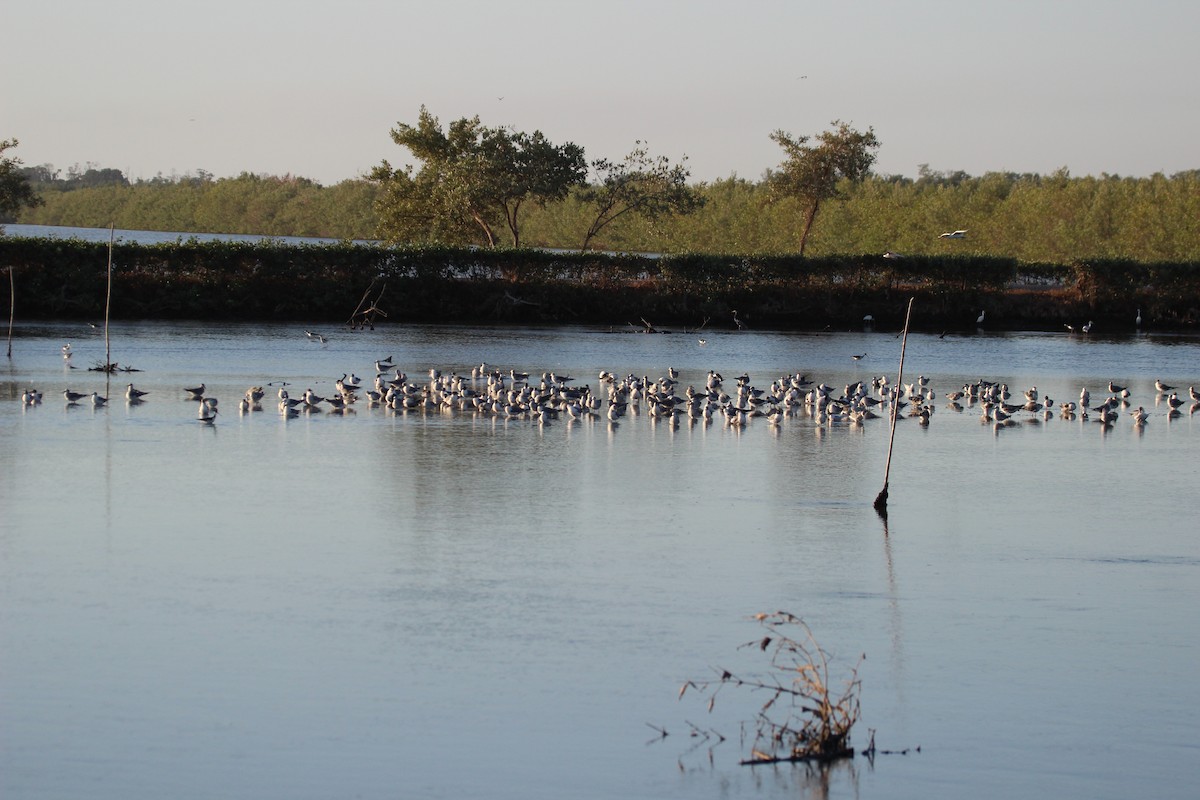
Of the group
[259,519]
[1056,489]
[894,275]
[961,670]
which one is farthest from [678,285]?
[961,670]

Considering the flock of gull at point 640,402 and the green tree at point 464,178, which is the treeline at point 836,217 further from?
the flock of gull at point 640,402

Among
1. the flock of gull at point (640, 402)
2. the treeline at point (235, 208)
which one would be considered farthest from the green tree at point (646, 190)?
the treeline at point (235, 208)

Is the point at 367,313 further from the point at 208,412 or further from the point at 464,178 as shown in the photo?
the point at 208,412

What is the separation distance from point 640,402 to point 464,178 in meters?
30.4

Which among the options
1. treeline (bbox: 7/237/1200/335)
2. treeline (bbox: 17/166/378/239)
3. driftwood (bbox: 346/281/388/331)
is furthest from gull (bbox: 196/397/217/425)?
treeline (bbox: 17/166/378/239)

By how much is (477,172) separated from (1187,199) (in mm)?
47807

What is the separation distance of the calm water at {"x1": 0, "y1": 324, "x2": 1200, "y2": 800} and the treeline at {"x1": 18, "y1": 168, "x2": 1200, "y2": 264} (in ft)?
138

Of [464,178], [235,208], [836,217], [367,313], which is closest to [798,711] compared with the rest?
[367,313]

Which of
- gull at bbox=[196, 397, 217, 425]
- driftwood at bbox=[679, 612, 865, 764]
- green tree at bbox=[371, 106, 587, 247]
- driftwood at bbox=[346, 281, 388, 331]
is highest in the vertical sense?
green tree at bbox=[371, 106, 587, 247]

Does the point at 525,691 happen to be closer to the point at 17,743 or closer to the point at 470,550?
the point at 17,743

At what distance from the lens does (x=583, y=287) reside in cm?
4625

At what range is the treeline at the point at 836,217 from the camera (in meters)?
82.6

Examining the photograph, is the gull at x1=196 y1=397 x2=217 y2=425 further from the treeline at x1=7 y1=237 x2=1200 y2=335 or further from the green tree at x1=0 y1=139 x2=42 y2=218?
the green tree at x1=0 y1=139 x2=42 y2=218

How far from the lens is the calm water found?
727 centimetres
